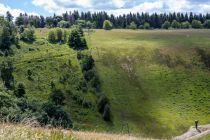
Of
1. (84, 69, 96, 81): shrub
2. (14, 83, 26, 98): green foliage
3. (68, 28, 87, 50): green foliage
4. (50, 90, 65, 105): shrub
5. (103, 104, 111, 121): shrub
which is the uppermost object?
(68, 28, 87, 50): green foliage

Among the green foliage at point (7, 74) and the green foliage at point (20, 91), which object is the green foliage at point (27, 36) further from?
the green foliage at point (20, 91)

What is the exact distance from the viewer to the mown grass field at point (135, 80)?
4754 inches

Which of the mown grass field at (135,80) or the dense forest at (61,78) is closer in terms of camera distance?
the mown grass field at (135,80)

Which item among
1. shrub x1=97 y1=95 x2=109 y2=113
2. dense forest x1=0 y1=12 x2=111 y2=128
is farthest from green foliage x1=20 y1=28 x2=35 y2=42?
shrub x1=97 y1=95 x2=109 y2=113

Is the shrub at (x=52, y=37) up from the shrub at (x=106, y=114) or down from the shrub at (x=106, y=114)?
up

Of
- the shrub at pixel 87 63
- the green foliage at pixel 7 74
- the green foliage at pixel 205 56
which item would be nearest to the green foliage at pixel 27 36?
the green foliage at pixel 7 74

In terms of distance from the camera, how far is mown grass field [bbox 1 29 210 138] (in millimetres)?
120750

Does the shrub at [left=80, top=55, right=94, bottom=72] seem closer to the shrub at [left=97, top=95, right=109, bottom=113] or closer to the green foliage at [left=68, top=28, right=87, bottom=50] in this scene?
the shrub at [left=97, top=95, right=109, bottom=113]

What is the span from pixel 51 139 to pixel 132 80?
Answer: 134563 millimetres

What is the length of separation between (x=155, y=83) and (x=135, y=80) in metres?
7.03

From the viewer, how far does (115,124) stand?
119875 mm

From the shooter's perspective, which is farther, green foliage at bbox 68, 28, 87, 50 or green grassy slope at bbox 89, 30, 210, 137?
green foliage at bbox 68, 28, 87, 50

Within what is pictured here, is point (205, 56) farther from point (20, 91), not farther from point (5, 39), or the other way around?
point (5, 39)

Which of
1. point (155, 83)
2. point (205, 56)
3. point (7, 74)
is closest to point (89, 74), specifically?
point (155, 83)
